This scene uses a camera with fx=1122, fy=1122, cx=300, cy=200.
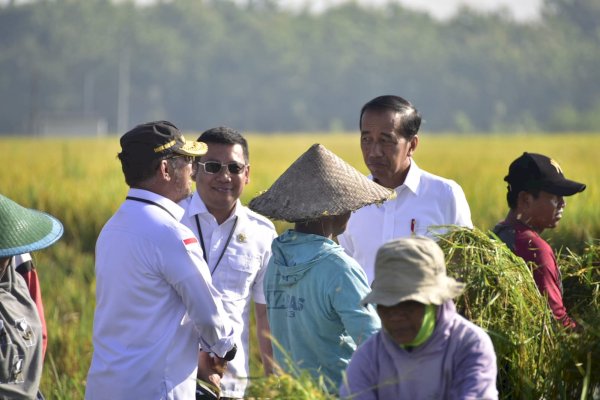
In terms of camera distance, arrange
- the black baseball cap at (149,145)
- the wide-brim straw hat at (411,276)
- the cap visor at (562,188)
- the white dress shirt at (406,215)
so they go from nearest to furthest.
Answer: the wide-brim straw hat at (411,276) < the black baseball cap at (149,145) < the cap visor at (562,188) < the white dress shirt at (406,215)

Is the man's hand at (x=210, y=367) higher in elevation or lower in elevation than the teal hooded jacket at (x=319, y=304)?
lower

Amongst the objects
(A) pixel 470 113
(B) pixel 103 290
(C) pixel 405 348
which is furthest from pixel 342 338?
(A) pixel 470 113

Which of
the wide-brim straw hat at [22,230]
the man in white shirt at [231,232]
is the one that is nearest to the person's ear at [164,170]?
the wide-brim straw hat at [22,230]

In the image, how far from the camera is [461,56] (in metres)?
80.3

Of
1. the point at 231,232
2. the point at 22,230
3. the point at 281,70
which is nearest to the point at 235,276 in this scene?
the point at 231,232

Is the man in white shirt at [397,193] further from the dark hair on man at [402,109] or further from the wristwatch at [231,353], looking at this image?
the wristwatch at [231,353]

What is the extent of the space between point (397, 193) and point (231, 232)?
28.9 inches

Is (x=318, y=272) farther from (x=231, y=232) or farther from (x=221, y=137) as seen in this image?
(x=221, y=137)

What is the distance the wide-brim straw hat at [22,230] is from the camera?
3967 mm

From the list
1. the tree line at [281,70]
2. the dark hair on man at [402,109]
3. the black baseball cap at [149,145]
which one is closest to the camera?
the black baseball cap at [149,145]

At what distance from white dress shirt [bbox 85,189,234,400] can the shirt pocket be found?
2.48ft

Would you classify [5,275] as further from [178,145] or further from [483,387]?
[483,387]

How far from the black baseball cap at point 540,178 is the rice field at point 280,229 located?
0.22 meters

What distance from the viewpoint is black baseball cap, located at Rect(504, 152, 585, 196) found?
4.41 meters
